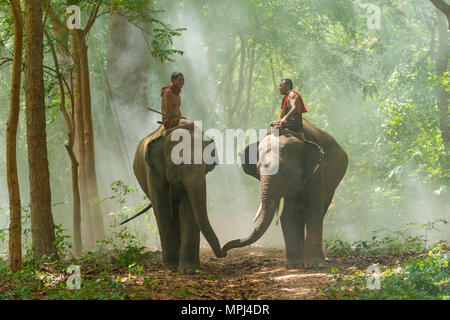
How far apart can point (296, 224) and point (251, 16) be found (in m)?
12.3

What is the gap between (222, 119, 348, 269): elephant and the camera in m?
8.55

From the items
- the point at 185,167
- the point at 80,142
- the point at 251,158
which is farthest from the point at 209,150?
the point at 80,142

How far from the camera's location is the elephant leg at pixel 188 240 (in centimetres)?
813

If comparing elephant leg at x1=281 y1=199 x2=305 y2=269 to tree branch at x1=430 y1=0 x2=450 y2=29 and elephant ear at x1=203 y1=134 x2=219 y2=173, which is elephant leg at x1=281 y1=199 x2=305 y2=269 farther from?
tree branch at x1=430 y1=0 x2=450 y2=29

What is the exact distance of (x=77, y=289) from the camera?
642cm

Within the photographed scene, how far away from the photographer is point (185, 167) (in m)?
8.16

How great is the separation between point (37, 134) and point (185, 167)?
7.67ft

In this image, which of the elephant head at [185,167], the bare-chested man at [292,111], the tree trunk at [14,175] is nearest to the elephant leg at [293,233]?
the bare-chested man at [292,111]

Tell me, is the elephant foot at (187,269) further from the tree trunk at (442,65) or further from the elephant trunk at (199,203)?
the tree trunk at (442,65)

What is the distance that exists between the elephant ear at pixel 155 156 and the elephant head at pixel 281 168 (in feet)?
5.03

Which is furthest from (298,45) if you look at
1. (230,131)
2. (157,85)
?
(157,85)

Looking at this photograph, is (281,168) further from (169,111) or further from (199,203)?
(169,111)

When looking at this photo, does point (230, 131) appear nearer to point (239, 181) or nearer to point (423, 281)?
point (239, 181)

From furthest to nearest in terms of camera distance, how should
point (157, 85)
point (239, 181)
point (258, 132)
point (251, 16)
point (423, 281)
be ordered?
point (258, 132), point (239, 181), point (251, 16), point (157, 85), point (423, 281)
